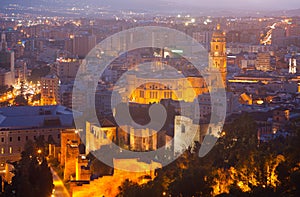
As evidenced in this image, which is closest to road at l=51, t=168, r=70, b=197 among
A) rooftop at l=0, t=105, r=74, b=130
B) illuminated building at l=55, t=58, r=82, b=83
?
rooftop at l=0, t=105, r=74, b=130

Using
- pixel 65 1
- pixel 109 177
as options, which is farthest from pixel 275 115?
pixel 65 1

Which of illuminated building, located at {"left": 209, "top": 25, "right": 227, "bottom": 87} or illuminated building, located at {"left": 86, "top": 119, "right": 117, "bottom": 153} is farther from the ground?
illuminated building, located at {"left": 209, "top": 25, "right": 227, "bottom": 87}

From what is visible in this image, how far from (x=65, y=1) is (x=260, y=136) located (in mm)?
49675

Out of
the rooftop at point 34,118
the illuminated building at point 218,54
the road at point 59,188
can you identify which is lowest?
the rooftop at point 34,118

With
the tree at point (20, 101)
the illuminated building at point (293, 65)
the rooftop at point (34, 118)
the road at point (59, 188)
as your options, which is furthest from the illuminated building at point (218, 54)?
the illuminated building at point (293, 65)

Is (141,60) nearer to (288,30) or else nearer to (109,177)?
(109,177)

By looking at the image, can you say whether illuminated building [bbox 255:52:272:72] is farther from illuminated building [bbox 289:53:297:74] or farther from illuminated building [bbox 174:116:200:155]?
illuminated building [bbox 174:116:200:155]

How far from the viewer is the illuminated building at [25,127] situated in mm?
9773

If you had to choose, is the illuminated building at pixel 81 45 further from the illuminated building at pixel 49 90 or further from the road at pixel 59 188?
the road at pixel 59 188

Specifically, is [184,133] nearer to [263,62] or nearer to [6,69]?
[6,69]

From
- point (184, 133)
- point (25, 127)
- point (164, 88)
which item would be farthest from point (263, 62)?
point (184, 133)

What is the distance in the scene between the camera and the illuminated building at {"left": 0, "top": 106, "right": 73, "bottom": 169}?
32.1ft

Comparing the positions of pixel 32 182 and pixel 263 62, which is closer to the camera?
pixel 32 182

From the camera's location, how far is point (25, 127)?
1016 cm
